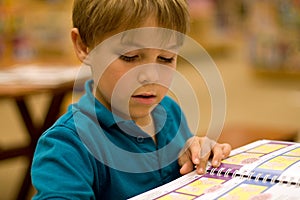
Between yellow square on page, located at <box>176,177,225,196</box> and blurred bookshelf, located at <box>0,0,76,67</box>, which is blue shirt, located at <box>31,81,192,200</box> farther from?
blurred bookshelf, located at <box>0,0,76,67</box>

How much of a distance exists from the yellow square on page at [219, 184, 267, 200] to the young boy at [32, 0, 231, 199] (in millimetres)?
101

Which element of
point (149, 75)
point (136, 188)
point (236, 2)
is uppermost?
point (149, 75)

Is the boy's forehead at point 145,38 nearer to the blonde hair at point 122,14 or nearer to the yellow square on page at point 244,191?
the blonde hair at point 122,14

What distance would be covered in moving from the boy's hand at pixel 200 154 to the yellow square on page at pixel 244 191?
0.33ft

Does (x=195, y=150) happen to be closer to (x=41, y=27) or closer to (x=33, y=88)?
(x=33, y=88)

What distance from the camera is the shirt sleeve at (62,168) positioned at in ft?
2.29

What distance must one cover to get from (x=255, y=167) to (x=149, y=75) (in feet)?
0.67

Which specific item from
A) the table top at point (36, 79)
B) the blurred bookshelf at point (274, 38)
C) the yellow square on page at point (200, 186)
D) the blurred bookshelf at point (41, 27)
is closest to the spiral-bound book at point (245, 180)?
the yellow square on page at point (200, 186)

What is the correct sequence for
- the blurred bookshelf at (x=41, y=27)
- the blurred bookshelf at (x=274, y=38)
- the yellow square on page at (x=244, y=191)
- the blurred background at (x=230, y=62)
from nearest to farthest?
the yellow square on page at (x=244, y=191) → the blurred background at (x=230, y=62) → the blurred bookshelf at (x=41, y=27) → the blurred bookshelf at (x=274, y=38)

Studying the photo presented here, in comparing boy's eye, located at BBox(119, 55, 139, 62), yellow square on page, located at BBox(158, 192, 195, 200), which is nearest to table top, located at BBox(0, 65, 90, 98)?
boy's eye, located at BBox(119, 55, 139, 62)

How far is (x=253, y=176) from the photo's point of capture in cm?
74

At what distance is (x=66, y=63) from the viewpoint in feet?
8.39

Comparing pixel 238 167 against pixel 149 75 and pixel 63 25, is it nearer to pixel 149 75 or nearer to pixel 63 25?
pixel 149 75

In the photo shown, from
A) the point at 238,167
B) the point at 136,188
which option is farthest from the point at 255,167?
the point at 136,188
